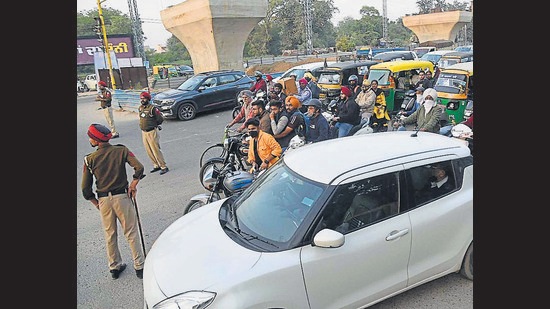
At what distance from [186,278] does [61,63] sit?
170cm

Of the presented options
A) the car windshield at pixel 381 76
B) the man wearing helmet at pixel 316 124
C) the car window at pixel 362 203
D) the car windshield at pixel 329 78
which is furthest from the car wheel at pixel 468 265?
the car windshield at pixel 329 78

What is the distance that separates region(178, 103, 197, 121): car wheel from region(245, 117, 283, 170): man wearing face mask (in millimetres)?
9084

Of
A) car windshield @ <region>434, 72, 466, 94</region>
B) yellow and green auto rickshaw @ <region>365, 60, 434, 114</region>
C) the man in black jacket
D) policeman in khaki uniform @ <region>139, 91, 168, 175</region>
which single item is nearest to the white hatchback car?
the man in black jacket

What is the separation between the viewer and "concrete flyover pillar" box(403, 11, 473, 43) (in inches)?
1662

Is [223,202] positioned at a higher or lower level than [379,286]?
higher

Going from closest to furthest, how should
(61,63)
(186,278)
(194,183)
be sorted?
(61,63) < (186,278) < (194,183)

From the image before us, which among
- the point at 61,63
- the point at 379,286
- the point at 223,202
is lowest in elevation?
the point at 379,286

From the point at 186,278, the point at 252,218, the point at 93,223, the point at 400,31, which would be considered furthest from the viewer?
the point at 400,31

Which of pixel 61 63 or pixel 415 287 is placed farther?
pixel 415 287

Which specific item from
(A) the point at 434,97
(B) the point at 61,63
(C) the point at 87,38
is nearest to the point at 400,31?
(C) the point at 87,38

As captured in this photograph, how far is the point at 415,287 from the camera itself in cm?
362

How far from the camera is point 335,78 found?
13.8m

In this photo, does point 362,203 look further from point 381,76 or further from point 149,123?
point 381,76

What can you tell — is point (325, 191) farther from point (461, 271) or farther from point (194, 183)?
point (194, 183)
